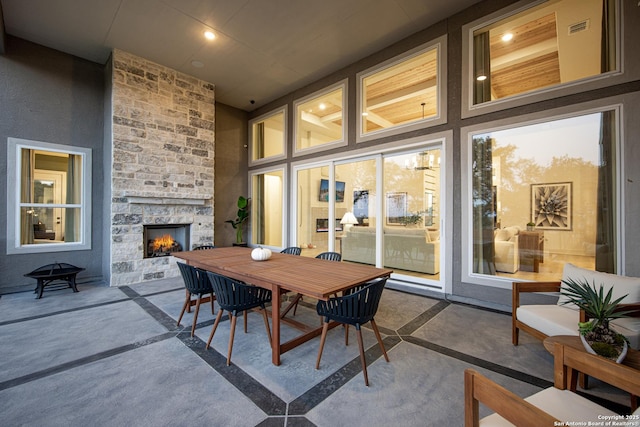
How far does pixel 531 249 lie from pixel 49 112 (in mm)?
7488

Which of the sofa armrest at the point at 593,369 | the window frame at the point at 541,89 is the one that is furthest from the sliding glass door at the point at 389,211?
the sofa armrest at the point at 593,369

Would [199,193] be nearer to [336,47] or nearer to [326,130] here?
[326,130]

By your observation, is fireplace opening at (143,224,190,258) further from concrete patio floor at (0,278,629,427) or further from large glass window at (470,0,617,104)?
large glass window at (470,0,617,104)

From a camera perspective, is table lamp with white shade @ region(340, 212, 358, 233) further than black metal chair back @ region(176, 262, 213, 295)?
Yes

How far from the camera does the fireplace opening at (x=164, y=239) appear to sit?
5.03m

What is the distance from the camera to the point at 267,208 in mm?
6797

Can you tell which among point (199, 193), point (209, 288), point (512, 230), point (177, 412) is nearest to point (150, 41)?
point (199, 193)

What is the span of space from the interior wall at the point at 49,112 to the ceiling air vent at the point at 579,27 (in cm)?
729

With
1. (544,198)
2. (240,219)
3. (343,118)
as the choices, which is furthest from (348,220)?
(240,219)

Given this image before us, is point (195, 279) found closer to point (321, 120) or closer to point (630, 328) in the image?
point (630, 328)

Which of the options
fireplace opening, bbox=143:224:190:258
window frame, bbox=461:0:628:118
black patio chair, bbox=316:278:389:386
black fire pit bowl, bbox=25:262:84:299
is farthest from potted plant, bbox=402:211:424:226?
black fire pit bowl, bbox=25:262:84:299

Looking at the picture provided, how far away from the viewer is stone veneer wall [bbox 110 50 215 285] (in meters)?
4.48

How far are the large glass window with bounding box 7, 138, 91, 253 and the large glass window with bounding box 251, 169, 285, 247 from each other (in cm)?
332

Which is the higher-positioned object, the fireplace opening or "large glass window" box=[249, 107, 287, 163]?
"large glass window" box=[249, 107, 287, 163]
